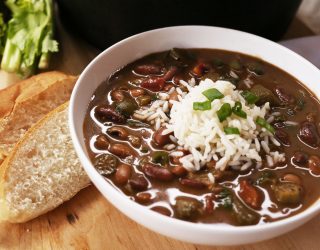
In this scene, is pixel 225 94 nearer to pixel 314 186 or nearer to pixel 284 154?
pixel 284 154

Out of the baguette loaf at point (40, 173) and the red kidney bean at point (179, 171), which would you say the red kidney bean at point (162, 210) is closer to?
the red kidney bean at point (179, 171)

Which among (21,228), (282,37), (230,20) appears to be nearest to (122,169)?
(21,228)

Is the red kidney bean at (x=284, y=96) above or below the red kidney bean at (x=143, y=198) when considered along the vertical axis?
above

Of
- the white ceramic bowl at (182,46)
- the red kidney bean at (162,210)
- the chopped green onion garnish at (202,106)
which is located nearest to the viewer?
the white ceramic bowl at (182,46)

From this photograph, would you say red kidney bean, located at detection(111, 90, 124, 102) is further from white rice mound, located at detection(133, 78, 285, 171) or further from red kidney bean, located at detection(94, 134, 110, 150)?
red kidney bean, located at detection(94, 134, 110, 150)

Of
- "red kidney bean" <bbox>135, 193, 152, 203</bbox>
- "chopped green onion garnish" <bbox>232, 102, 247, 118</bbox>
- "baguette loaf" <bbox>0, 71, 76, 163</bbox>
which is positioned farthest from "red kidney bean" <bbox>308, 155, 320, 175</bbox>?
"baguette loaf" <bbox>0, 71, 76, 163</bbox>

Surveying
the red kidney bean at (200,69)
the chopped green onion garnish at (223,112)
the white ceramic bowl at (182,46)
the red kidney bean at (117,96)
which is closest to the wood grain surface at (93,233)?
the white ceramic bowl at (182,46)
